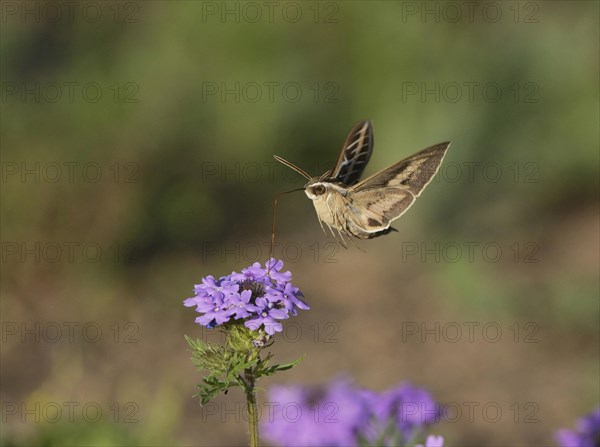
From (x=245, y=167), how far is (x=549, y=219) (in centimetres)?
224

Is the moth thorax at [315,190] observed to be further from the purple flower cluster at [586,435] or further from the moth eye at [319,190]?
the purple flower cluster at [586,435]

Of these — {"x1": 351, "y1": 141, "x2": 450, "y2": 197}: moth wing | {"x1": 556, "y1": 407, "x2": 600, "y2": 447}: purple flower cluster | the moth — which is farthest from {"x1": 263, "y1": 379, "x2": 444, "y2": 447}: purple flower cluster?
{"x1": 351, "y1": 141, "x2": 450, "y2": 197}: moth wing

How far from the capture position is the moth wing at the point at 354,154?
2.84 metres

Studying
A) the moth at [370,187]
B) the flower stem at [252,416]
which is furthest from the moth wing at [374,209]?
the flower stem at [252,416]

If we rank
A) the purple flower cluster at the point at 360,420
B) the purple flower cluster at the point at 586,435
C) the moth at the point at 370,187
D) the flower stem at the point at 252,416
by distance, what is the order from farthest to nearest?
the moth at the point at 370,187, the purple flower cluster at the point at 360,420, the purple flower cluster at the point at 586,435, the flower stem at the point at 252,416

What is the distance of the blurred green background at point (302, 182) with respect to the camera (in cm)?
534

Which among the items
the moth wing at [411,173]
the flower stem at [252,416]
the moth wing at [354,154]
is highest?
the moth wing at [354,154]

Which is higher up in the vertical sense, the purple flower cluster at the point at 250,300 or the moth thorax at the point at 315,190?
the moth thorax at the point at 315,190

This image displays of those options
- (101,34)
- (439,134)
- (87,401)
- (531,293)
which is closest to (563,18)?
(439,134)

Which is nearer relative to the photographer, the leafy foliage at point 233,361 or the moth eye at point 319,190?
the leafy foliage at point 233,361

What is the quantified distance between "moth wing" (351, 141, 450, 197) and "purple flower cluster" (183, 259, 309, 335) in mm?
763

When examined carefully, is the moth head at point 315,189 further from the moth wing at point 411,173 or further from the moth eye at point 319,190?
the moth wing at point 411,173

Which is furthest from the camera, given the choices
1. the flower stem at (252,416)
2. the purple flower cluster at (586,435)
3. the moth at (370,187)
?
the moth at (370,187)

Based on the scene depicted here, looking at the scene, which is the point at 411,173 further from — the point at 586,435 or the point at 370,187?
the point at 586,435
